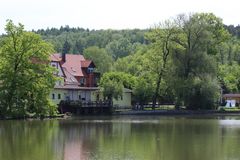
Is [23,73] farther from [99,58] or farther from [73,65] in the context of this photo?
[99,58]

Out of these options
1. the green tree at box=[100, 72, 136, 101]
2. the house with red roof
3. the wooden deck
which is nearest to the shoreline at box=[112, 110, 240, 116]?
the wooden deck

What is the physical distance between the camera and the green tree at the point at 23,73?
6009cm

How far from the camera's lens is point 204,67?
265ft

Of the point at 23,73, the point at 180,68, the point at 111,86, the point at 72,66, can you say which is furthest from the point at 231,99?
the point at 23,73

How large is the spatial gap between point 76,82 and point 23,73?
78.3ft

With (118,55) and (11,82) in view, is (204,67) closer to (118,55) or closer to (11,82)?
(11,82)

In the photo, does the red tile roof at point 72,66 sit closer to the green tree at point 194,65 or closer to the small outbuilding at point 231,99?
the green tree at point 194,65

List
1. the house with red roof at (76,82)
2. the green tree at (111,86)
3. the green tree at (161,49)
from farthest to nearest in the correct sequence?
the green tree at (161,49)
the green tree at (111,86)
the house with red roof at (76,82)

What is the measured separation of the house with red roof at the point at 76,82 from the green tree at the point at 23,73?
1461cm

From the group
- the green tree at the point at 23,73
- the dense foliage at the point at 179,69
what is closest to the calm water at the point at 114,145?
the green tree at the point at 23,73

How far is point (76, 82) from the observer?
84.6 meters

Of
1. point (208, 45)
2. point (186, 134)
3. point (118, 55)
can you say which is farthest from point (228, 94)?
point (118, 55)

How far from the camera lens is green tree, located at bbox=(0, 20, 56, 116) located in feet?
197

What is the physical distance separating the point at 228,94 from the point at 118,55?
85.8 metres
